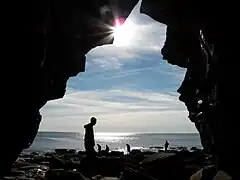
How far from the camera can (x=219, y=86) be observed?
59.1 feet

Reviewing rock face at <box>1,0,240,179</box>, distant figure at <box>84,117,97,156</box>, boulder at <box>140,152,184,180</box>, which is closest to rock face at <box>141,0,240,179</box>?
rock face at <box>1,0,240,179</box>

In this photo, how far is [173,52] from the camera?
99.2ft

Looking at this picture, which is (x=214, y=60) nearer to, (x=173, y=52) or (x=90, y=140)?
(x=173, y=52)

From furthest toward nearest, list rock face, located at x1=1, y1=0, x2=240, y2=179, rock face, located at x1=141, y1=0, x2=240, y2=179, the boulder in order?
the boulder
rock face, located at x1=141, y1=0, x2=240, y2=179
rock face, located at x1=1, y1=0, x2=240, y2=179

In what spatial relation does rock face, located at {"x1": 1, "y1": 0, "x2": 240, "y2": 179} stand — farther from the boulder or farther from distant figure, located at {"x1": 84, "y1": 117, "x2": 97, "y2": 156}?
distant figure, located at {"x1": 84, "y1": 117, "x2": 97, "y2": 156}

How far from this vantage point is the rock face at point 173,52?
652 inches

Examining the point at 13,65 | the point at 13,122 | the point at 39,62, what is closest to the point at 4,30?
the point at 13,65

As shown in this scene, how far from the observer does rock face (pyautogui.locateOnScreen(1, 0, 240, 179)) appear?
16.6m

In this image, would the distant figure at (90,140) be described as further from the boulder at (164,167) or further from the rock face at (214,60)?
the rock face at (214,60)

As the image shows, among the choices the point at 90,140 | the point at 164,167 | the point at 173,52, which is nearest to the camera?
the point at 164,167

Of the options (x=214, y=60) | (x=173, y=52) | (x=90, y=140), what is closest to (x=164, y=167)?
(x=214, y=60)

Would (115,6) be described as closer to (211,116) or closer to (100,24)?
(100,24)

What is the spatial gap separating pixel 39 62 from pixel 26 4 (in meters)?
2.92

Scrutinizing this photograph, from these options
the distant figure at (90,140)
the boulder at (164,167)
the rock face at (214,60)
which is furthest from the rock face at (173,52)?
the distant figure at (90,140)
